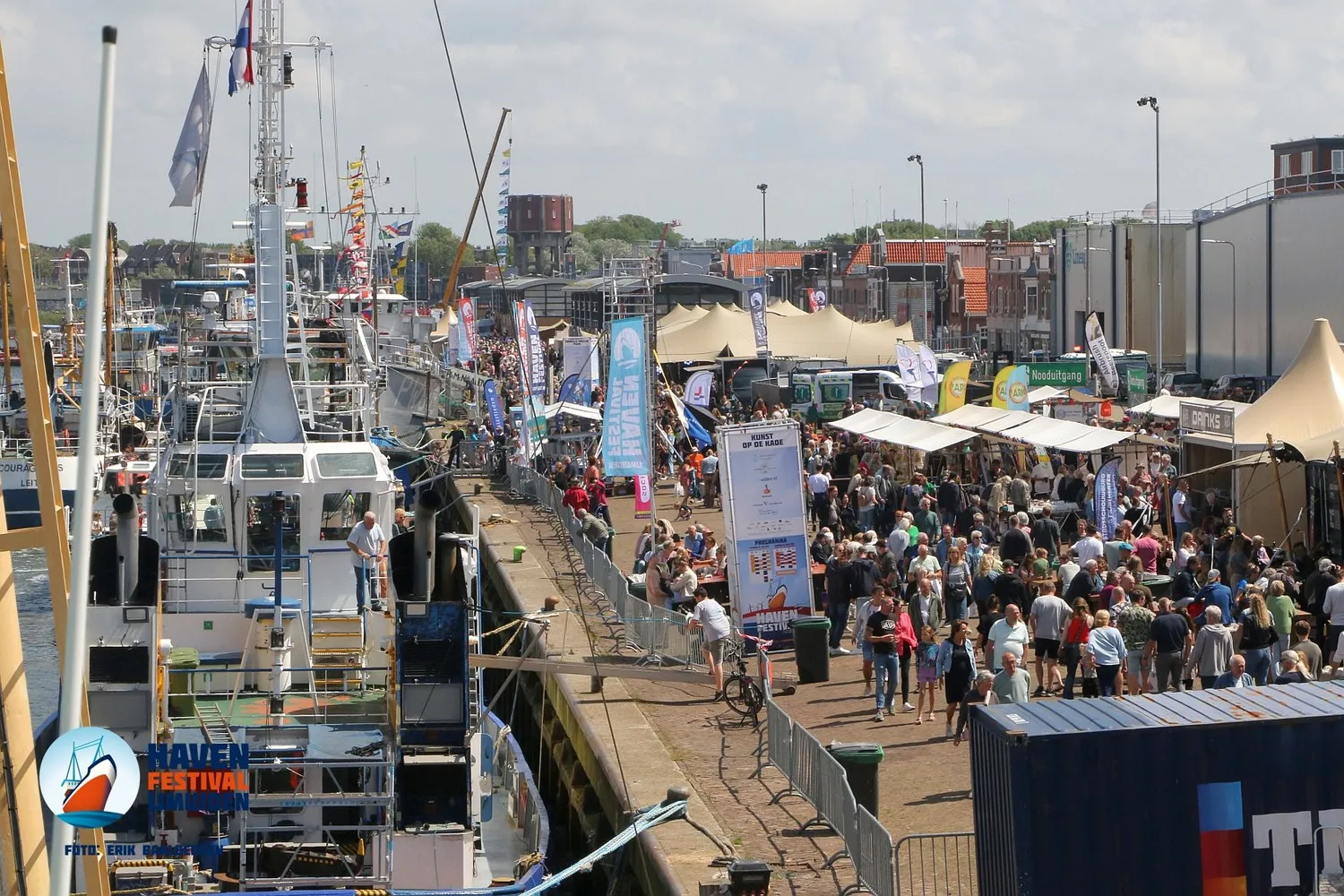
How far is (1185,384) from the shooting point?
52938 millimetres

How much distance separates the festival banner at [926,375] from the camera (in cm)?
4075

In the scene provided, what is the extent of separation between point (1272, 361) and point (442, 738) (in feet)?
144

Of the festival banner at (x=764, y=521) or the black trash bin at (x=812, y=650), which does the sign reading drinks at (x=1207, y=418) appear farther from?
the black trash bin at (x=812, y=650)

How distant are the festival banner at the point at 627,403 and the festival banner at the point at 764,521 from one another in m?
6.47

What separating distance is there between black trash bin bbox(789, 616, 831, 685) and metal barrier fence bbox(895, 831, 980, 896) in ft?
22.5

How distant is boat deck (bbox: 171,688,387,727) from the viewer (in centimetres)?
1513

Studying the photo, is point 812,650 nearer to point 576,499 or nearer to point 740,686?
point 740,686

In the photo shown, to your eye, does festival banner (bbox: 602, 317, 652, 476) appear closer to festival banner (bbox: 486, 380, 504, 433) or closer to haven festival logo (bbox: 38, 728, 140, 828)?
festival banner (bbox: 486, 380, 504, 433)

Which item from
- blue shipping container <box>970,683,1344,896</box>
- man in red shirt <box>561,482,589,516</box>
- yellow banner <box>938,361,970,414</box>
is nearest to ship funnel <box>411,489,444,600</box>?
blue shipping container <box>970,683,1344,896</box>

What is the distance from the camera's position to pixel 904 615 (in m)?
18.0

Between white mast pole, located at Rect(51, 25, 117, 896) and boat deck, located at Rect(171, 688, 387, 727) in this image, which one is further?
boat deck, located at Rect(171, 688, 387, 727)

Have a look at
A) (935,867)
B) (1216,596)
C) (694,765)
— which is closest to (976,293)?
(1216,596)

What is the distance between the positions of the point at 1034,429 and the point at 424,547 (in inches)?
685

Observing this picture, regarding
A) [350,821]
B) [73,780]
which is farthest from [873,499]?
[73,780]
